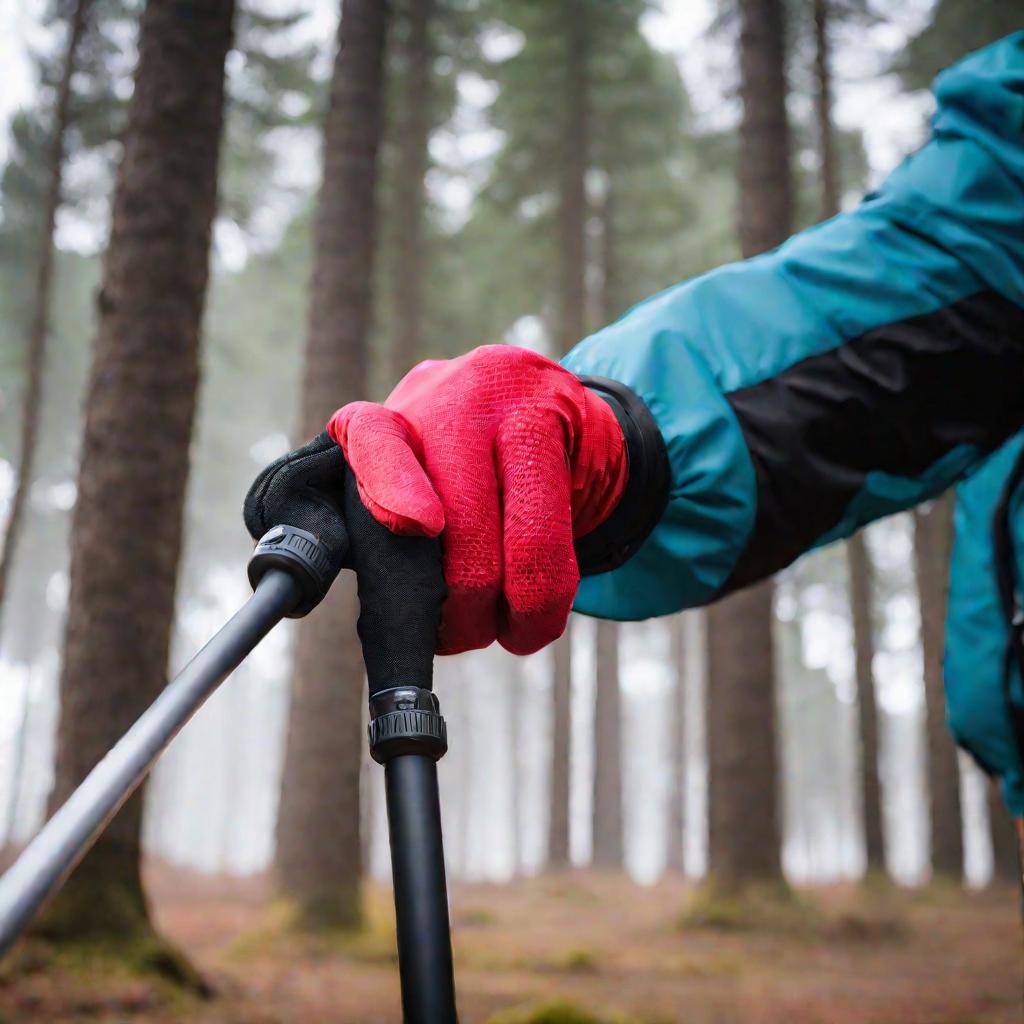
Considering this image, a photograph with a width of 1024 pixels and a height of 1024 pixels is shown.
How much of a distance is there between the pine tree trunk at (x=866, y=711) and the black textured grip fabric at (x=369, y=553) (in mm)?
11515

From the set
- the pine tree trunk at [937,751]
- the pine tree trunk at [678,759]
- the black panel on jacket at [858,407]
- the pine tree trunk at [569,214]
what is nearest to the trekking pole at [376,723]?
the black panel on jacket at [858,407]

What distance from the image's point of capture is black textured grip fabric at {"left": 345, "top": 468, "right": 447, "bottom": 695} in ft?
3.36

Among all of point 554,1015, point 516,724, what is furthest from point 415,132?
point 516,724

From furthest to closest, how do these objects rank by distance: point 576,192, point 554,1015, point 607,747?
point 607,747, point 576,192, point 554,1015

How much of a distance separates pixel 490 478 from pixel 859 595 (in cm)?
1184

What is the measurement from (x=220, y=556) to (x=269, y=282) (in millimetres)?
11170

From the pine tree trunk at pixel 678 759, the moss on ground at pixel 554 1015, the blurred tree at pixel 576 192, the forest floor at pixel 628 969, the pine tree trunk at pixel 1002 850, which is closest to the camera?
the moss on ground at pixel 554 1015

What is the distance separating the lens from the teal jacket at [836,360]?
4.90 feet

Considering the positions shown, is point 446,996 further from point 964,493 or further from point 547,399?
point 964,493

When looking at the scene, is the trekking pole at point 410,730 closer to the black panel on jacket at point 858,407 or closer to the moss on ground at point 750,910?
the black panel on jacket at point 858,407

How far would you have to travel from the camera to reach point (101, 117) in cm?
1189

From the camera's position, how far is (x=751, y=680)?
850cm

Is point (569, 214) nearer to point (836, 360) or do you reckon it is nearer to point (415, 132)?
point (415, 132)

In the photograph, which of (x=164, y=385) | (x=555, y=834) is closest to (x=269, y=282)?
(x=555, y=834)
